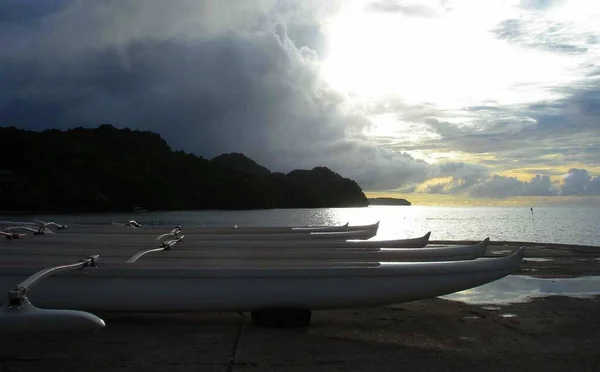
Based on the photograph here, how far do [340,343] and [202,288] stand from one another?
1755 millimetres

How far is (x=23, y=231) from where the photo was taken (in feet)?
40.3

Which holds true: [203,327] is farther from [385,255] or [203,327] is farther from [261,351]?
[385,255]

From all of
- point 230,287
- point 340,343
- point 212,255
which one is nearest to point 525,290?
point 340,343

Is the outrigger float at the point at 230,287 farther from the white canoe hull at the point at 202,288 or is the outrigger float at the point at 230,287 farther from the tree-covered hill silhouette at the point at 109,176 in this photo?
the tree-covered hill silhouette at the point at 109,176

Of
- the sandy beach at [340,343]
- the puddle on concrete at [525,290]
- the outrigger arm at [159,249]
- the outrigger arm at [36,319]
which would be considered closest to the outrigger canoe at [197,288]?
the sandy beach at [340,343]

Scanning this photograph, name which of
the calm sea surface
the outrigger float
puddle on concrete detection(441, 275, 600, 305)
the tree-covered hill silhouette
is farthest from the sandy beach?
the tree-covered hill silhouette

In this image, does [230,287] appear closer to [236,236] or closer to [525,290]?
[236,236]

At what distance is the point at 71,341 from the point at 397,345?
11.9 ft

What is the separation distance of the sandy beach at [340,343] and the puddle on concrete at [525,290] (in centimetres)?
103

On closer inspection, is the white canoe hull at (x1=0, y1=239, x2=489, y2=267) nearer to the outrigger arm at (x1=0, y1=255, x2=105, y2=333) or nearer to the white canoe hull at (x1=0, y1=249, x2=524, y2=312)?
the white canoe hull at (x1=0, y1=249, x2=524, y2=312)

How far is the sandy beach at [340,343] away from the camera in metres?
→ 5.79

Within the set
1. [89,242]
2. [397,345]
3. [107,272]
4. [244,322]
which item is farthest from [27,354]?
[89,242]

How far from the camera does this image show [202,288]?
7137 mm

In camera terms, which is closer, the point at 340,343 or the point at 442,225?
the point at 340,343
